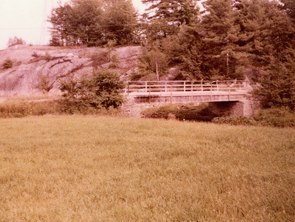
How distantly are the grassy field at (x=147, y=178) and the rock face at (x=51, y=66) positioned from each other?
90.6 feet

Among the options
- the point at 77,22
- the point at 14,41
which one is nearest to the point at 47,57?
the point at 77,22

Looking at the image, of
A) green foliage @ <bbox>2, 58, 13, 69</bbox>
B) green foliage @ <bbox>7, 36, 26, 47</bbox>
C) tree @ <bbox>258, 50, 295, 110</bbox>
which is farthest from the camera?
green foliage @ <bbox>7, 36, 26, 47</bbox>

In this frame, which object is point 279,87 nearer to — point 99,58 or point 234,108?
point 234,108

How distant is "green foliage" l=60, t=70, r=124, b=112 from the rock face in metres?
16.5

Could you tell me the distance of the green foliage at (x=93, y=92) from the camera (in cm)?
1827

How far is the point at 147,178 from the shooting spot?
5.48 meters

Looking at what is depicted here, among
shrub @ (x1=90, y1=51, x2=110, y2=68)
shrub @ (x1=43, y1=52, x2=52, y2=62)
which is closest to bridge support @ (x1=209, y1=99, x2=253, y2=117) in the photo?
shrub @ (x1=90, y1=51, x2=110, y2=68)

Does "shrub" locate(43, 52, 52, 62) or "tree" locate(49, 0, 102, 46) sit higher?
"tree" locate(49, 0, 102, 46)

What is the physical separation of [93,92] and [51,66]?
24.0m

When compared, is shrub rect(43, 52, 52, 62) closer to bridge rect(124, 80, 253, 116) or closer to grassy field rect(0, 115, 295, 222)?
bridge rect(124, 80, 253, 116)

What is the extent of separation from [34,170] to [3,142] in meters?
3.69

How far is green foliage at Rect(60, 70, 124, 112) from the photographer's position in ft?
60.0

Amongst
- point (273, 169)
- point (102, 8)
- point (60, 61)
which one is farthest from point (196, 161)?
point (102, 8)

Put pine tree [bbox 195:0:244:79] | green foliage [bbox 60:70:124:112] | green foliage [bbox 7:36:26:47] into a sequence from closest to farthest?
green foliage [bbox 60:70:124:112] < pine tree [bbox 195:0:244:79] < green foliage [bbox 7:36:26:47]
